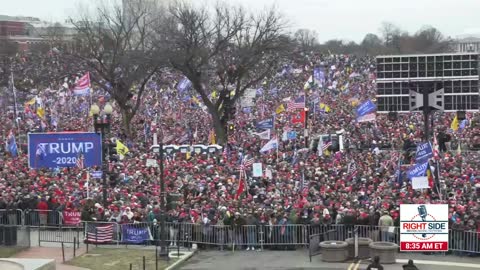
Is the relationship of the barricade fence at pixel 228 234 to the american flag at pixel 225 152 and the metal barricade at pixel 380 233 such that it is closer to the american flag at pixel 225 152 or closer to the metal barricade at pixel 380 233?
the metal barricade at pixel 380 233

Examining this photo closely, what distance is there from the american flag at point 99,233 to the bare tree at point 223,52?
20932 millimetres

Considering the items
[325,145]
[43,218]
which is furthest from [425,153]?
[43,218]

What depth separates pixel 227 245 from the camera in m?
23.5

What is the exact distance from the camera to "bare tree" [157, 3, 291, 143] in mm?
46688

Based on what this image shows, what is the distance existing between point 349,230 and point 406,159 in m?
13.0

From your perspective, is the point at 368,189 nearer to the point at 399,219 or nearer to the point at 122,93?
the point at 399,219

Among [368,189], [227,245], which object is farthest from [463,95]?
[227,245]

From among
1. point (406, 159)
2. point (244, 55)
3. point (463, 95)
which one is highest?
point (244, 55)

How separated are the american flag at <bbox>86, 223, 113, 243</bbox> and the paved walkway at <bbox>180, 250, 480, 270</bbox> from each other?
3.40 m

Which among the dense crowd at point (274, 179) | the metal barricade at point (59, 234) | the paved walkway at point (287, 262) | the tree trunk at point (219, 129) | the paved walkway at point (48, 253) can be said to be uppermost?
the tree trunk at point (219, 129)

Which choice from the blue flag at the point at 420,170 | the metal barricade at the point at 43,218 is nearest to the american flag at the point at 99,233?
the metal barricade at the point at 43,218

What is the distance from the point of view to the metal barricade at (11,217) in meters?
26.8

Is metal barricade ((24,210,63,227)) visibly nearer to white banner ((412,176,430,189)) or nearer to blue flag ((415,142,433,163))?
white banner ((412,176,430,189))

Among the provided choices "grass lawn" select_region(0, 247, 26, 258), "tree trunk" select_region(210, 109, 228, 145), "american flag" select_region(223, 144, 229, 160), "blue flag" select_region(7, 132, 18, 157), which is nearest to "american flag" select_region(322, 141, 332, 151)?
"american flag" select_region(223, 144, 229, 160)
